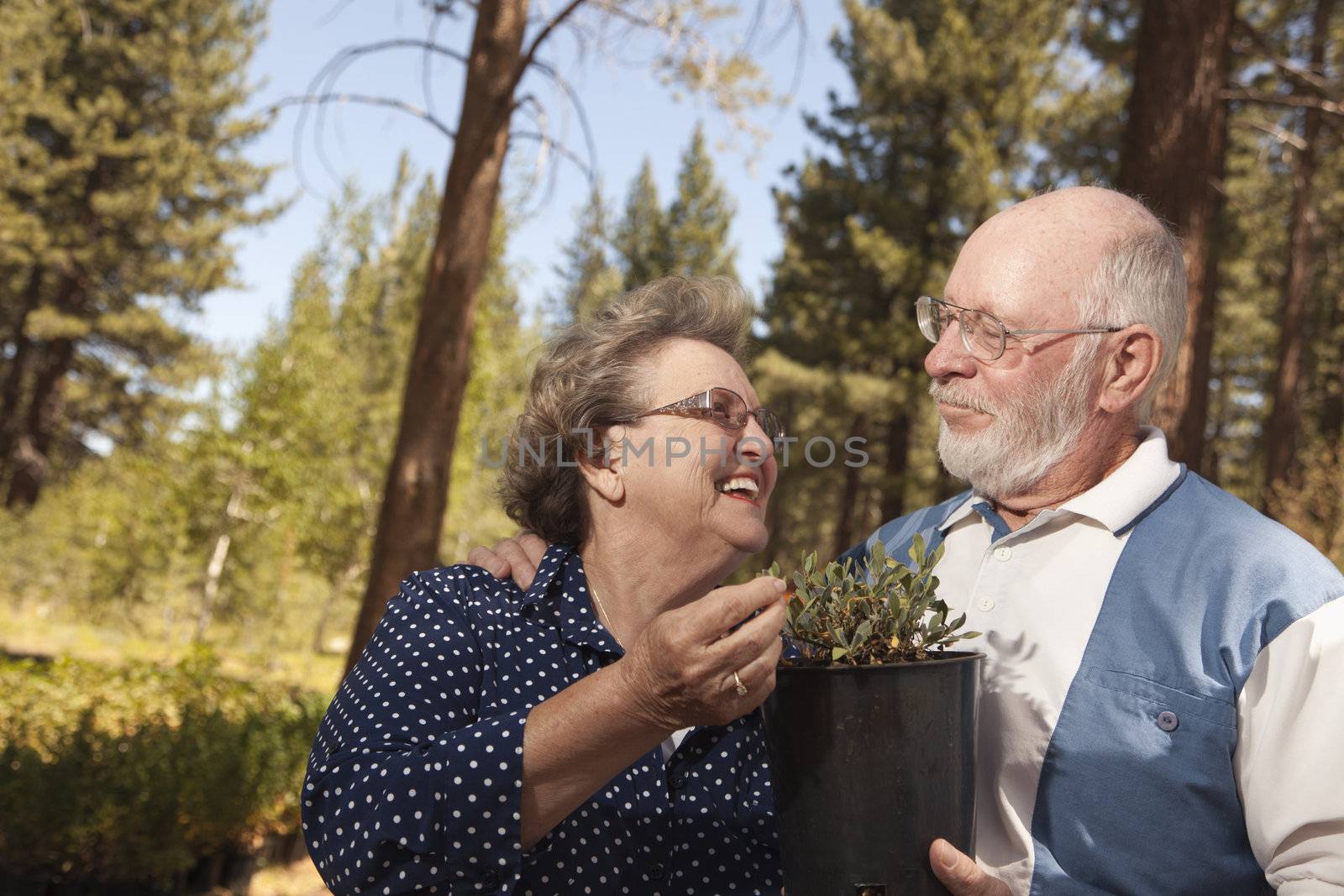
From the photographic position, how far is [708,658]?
1.33 metres

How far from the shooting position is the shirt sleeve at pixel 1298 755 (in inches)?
58.8

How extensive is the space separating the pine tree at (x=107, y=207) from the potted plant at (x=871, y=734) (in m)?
21.8

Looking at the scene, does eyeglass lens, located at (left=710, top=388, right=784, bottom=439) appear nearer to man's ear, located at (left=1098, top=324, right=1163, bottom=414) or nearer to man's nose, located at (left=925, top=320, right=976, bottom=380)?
man's nose, located at (left=925, top=320, right=976, bottom=380)

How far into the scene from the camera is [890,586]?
158 centimetres

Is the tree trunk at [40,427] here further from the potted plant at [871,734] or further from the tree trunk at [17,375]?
the potted plant at [871,734]

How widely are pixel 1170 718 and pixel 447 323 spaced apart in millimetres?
4036

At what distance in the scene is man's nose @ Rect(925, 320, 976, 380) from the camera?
79.0 inches

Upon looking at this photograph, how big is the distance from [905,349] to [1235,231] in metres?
5.13

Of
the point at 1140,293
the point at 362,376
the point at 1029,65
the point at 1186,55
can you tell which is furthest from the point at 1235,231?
the point at 362,376

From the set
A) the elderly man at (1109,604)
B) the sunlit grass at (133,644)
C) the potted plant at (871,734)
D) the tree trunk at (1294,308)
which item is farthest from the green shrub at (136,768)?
the tree trunk at (1294,308)

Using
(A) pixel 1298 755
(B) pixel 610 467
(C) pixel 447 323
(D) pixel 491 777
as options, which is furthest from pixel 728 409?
(C) pixel 447 323

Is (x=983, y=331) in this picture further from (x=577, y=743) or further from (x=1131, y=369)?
(x=577, y=743)

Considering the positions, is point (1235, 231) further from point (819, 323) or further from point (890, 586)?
point (890, 586)

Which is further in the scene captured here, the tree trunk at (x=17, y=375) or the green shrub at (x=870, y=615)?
the tree trunk at (x=17, y=375)
